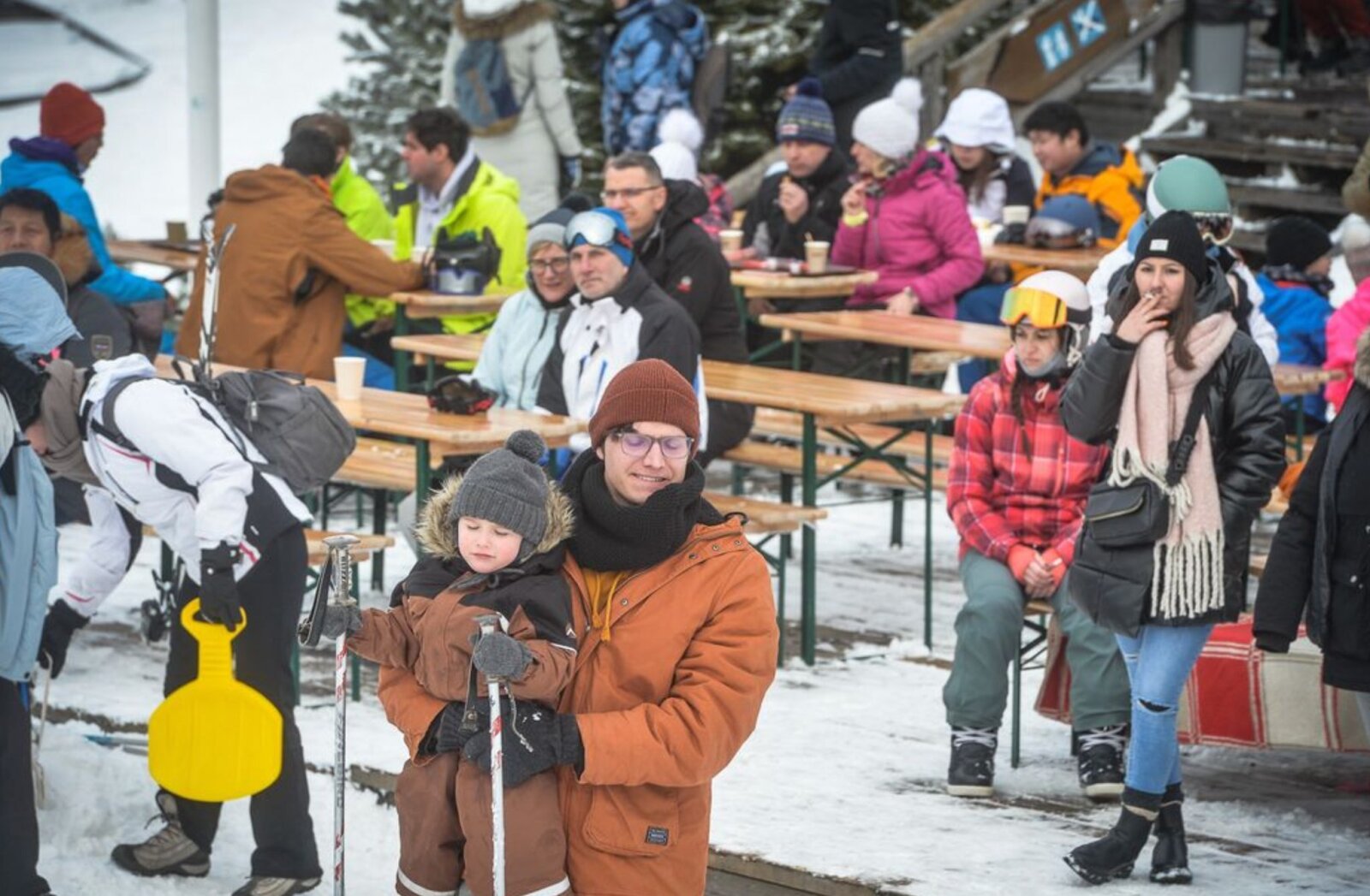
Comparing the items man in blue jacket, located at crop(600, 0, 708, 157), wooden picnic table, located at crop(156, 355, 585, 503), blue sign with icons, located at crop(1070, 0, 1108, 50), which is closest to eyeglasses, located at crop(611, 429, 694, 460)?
wooden picnic table, located at crop(156, 355, 585, 503)

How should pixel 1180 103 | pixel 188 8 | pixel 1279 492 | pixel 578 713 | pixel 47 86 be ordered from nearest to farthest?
pixel 578 713 < pixel 1279 492 < pixel 188 8 < pixel 1180 103 < pixel 47 86

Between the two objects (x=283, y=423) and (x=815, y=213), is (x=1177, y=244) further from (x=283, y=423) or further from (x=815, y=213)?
(x=815, y=213)

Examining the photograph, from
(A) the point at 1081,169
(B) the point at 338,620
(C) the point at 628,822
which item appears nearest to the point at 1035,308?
(C) the point at 628,822

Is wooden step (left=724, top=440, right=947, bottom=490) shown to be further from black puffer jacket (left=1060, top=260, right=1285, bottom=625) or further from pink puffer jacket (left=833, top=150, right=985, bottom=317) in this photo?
black puffer jacket (left=1060, top=260, right=1285, bottom=625)

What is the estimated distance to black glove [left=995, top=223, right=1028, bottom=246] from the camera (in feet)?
37.2

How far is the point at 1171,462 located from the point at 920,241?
5215mm

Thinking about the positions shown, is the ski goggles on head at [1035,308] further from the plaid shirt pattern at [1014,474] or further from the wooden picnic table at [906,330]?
the wooden picnic table at [906,330]

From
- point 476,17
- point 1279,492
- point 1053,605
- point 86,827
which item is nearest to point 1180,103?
point 476,17

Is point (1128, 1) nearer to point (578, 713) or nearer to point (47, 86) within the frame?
point (47, 86)

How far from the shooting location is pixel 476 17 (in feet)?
41.9

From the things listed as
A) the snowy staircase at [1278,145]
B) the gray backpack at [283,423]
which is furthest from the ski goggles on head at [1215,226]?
the snowy staircase at [1278,145]

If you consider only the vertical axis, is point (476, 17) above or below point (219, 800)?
above

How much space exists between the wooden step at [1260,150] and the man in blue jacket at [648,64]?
2.99 metres

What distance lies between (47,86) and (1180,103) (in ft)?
30.5
